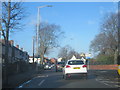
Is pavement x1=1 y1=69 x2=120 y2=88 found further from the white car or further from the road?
the white car

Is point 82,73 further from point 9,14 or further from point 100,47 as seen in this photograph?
point 100,47

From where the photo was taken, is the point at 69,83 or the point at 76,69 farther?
the point at 76,69

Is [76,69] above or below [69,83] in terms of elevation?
above

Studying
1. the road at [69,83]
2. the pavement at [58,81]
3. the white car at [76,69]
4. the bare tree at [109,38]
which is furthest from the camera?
the bare tree at [109,38]

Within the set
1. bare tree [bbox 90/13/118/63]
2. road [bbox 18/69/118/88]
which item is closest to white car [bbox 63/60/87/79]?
road [bbox 18/69/118/88]

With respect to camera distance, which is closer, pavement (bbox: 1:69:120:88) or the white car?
pavement (bbox: 1:69:120:88)

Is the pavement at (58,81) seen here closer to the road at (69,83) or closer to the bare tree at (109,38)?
the road at (69,83)

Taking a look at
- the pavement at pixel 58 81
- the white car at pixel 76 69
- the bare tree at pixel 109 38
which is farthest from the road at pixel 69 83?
the bare tree at pixel 109 38

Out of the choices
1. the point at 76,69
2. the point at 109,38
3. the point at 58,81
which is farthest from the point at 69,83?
the point at 109,38

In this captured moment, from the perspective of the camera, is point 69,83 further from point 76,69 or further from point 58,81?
point 76,69

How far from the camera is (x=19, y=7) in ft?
58.0

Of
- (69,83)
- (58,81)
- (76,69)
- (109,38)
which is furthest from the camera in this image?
(109,38)

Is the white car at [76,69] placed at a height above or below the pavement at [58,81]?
above

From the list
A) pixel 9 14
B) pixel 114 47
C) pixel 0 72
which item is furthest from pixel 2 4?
pixel 114 47
